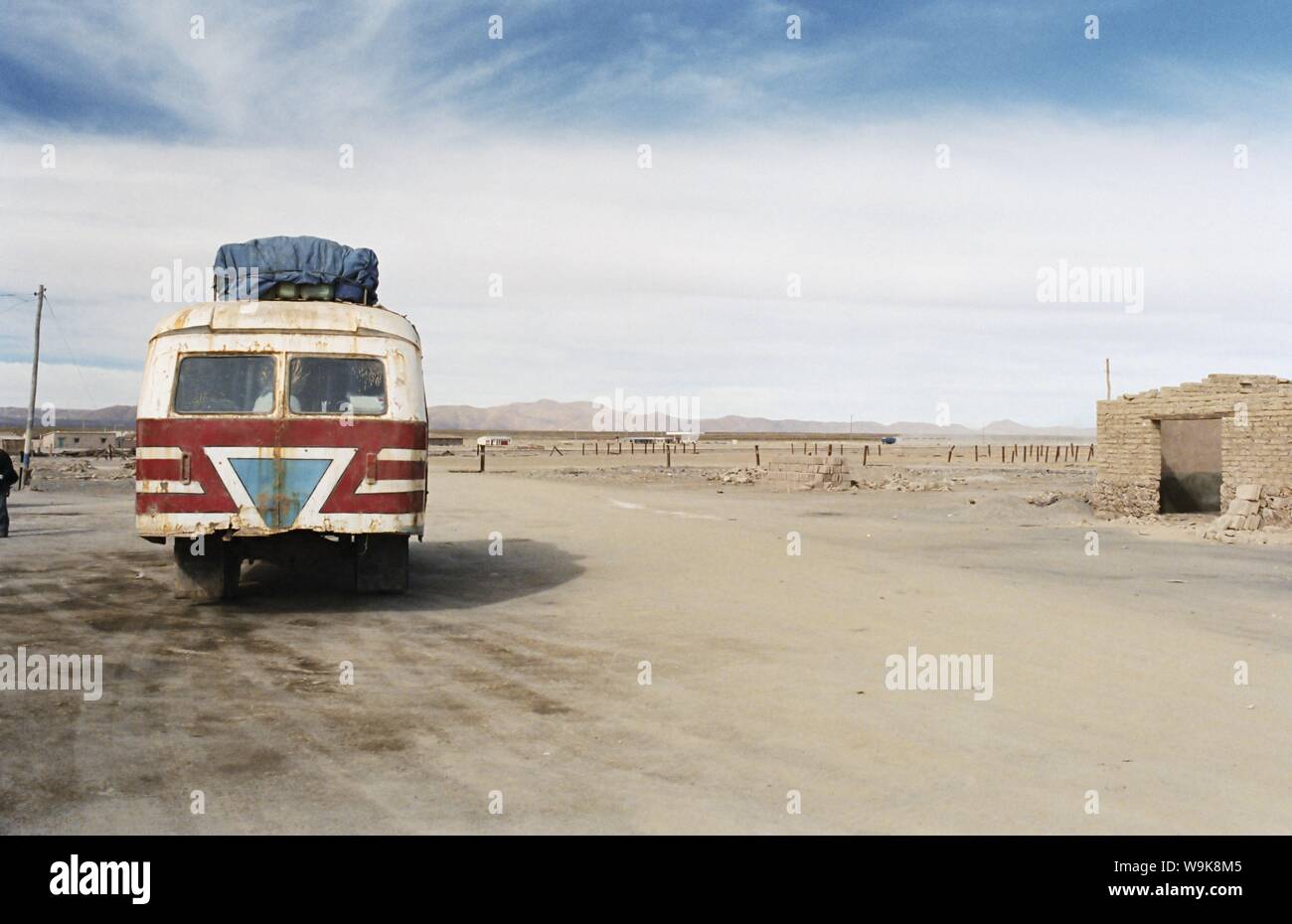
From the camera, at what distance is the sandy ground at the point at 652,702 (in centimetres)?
463

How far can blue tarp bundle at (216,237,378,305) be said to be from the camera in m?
10.8

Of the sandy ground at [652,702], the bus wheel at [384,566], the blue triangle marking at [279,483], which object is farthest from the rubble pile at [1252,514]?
the blue triangle marking at [279,483]

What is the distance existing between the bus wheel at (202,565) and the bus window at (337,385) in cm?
173

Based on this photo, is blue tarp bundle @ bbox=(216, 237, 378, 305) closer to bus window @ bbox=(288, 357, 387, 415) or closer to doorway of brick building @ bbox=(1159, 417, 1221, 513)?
bus window @ bbox=(288, 357, 387, 415)

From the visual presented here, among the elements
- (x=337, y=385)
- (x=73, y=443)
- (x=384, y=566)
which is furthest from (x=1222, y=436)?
(x=73, y=443)

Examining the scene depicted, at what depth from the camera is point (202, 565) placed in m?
10.2

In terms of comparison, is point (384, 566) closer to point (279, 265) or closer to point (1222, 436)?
point (279, 265)

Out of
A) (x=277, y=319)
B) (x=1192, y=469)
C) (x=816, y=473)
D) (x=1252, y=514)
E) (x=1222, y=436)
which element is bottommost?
(x=1252, y=514)

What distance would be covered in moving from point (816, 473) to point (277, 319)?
93.7 ft

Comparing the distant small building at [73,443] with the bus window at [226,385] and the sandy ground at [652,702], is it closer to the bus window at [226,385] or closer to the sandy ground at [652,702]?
the sandy ground at [652,702]

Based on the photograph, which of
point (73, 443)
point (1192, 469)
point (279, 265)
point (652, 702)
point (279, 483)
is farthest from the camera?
point (73, 443)

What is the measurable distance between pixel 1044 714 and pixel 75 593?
10.1m

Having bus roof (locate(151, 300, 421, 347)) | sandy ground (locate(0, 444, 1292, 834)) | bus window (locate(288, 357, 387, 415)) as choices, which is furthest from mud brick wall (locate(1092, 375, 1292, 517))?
bus window (locate(288, 357, 387, 415))
